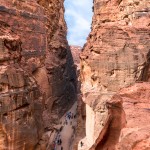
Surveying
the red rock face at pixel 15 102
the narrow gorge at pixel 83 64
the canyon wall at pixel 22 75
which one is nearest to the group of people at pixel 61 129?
the canyon wall at pixel 22 75

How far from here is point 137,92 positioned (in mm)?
8227

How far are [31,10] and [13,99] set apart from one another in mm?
9425

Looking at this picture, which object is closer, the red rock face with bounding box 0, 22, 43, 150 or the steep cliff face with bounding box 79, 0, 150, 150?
the red rock face with bounding box 0, 22, 43, 150

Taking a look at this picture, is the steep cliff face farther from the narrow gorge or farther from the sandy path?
the sandy path

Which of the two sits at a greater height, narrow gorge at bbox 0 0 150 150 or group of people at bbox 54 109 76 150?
narrow gorge at bbox 0 0 150 150

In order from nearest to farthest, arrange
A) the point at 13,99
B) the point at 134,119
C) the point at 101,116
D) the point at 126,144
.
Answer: the point at 126,144 < the point at 134,119 < the point at 13,99 < the point at 101,116

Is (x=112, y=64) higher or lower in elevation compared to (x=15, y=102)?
higher

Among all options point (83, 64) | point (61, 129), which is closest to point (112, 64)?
point (83, 64)

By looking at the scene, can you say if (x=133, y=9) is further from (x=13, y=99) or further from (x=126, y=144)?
(x=126, y=144)

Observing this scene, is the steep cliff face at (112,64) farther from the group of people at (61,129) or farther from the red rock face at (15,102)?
the group of people at (61,129)

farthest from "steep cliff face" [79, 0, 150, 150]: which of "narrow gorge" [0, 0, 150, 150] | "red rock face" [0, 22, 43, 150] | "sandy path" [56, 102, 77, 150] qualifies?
"sandy path" [56, 102, 77, 150]

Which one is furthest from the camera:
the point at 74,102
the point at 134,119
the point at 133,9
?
the point at 74,102

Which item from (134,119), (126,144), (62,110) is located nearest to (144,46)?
(134,119)

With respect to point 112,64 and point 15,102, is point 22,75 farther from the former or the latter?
point 112,64
